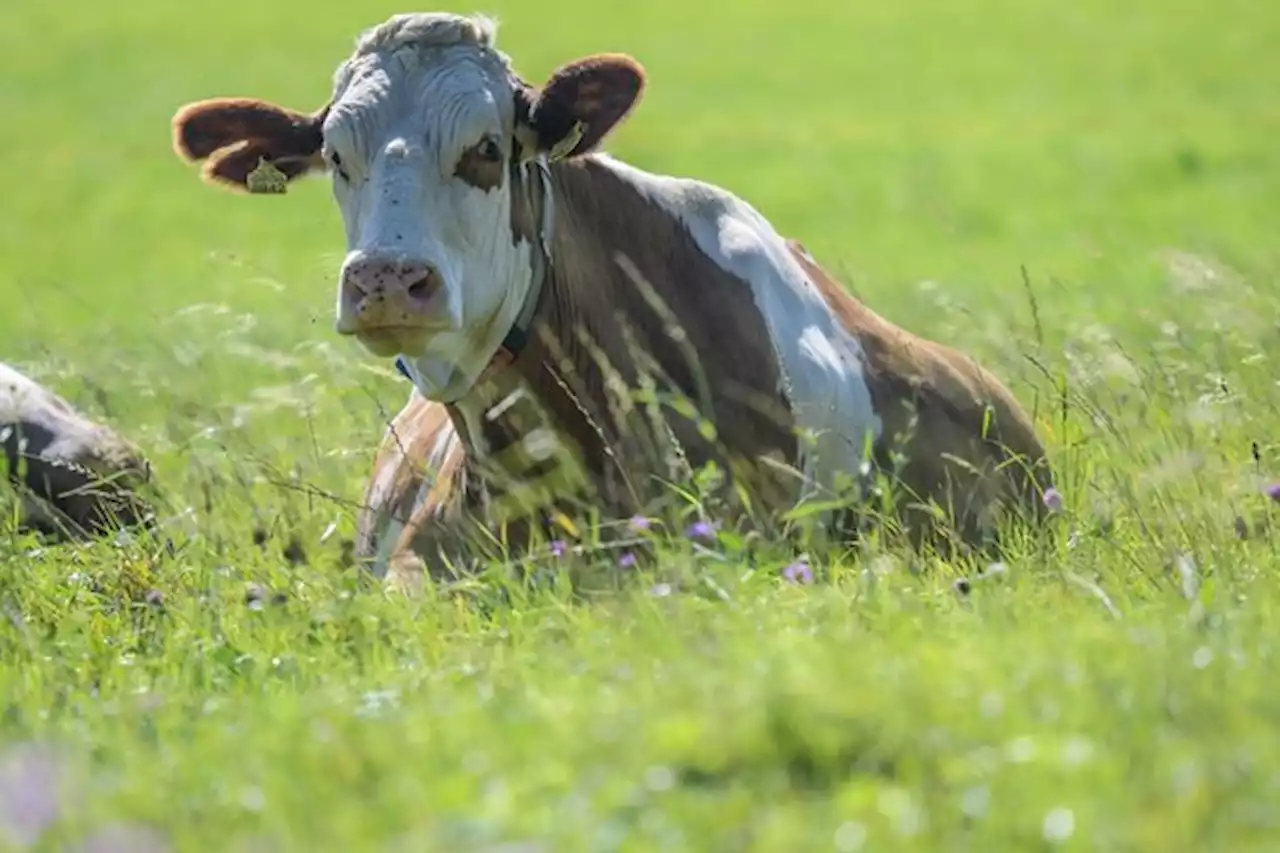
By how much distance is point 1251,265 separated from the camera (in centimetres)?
1239

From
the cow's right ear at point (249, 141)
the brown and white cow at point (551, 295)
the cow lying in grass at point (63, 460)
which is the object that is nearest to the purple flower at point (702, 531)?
the brown and white cow at point (551, 295)

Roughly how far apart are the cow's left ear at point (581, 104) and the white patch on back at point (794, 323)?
35 centimetres

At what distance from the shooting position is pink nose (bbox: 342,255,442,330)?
697 centimetres

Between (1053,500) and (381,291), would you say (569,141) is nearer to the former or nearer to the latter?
(381,291)

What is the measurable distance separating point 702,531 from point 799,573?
0.30 m

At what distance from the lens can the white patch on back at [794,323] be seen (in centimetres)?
795

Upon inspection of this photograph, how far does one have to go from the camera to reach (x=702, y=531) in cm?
630

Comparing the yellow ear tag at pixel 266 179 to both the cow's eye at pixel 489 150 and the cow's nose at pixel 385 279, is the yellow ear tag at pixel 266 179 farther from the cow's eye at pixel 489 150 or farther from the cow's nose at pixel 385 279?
the cow's nose at pixel 385 279

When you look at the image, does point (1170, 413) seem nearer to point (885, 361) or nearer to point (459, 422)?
point (885, 361)

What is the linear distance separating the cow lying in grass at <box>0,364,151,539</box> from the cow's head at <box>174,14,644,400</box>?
1.81m

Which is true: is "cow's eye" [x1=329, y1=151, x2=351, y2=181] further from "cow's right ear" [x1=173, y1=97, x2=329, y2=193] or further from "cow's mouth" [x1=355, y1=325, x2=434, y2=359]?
"cow's mouth" [x1=355, y1=325, x2=434, y2=359]

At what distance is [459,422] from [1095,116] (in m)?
29.2

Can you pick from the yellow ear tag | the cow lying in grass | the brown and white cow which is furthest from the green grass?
the brown and white cow

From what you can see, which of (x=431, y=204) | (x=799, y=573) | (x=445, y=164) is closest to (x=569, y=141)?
(x=445, y=164)
